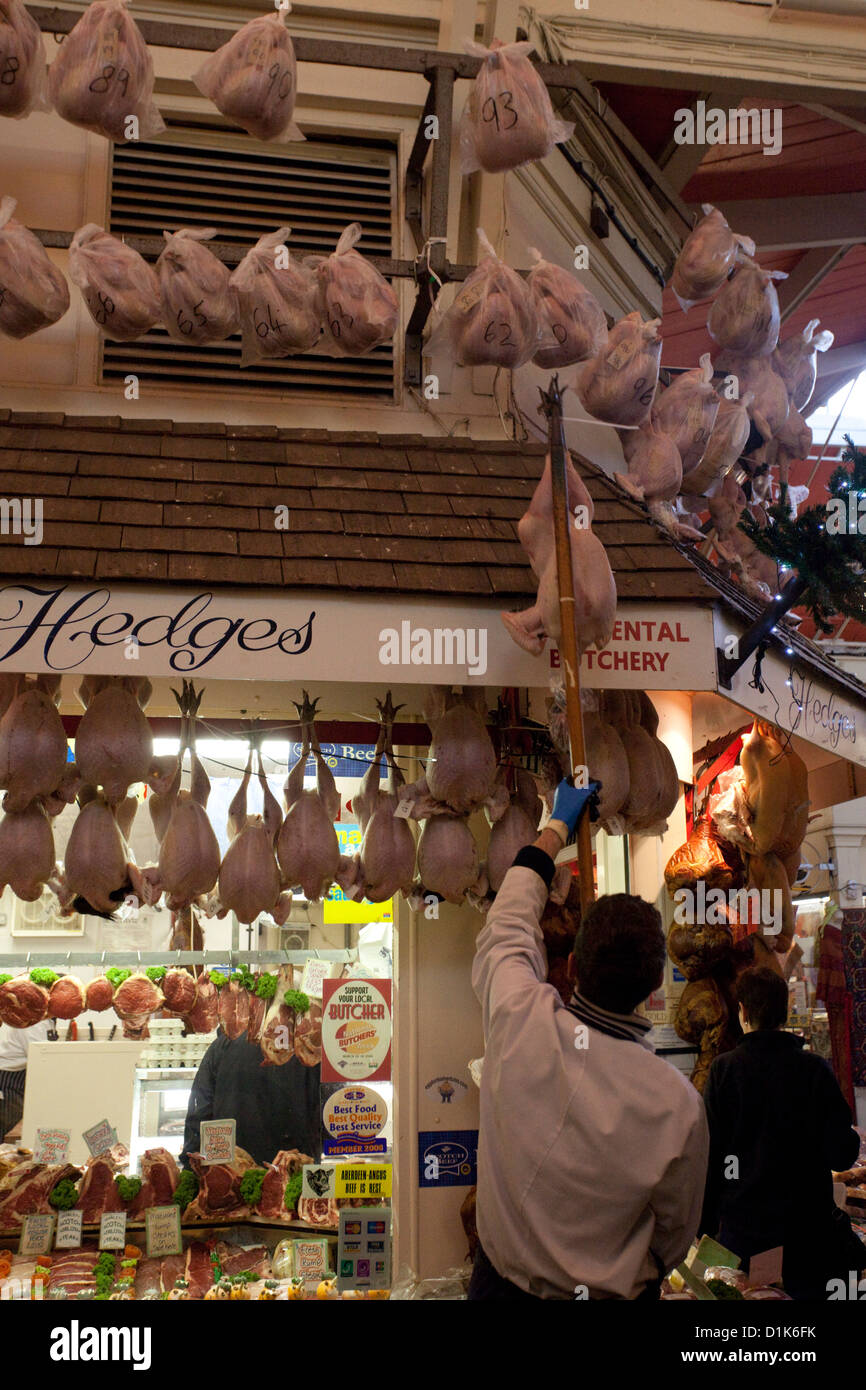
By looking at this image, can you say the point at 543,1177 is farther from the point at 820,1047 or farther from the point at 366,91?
the point at 820,1047

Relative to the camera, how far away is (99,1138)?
552 cm

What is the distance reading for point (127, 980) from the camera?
5.82 meters

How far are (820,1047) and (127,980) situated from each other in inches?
210

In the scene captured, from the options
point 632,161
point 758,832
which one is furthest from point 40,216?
point 758,832

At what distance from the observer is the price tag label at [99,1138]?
18.0 ft

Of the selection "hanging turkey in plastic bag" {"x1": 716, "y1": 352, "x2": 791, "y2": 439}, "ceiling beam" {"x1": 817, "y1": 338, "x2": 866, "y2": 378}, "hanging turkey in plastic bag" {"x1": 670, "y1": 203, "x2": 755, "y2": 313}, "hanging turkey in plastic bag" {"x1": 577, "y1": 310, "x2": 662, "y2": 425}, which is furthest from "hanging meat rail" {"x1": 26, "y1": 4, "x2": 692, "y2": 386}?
"ceiling beam" {"x1": 817, "y1": 338, "x2": 866, "y2": 378}

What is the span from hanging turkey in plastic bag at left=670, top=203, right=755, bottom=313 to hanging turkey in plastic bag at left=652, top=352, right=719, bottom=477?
38 centimetres

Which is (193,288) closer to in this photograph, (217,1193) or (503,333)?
(503,333)

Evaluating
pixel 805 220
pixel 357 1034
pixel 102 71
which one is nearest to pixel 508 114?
pixel 102 71

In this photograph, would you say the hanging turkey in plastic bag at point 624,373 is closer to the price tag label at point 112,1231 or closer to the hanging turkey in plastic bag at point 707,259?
the hanging turkey in plastic bag at point 707,259

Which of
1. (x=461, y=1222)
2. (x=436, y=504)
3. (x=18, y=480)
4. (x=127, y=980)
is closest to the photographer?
(x=18, y=480)

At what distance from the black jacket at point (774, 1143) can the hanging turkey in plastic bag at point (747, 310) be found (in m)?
2.94

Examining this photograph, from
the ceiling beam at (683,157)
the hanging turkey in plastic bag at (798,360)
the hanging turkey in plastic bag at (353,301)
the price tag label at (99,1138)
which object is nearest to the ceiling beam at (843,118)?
the ceiling beam at (683,157)

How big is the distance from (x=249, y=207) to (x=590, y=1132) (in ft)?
13.5
